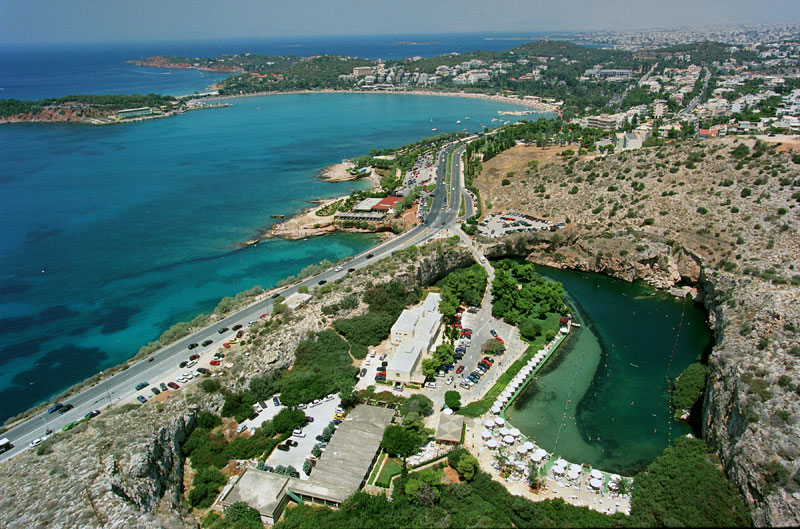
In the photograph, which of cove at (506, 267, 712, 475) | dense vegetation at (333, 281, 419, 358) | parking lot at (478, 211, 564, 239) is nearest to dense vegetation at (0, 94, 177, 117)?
parking lot at (478, 211, 564, 239)

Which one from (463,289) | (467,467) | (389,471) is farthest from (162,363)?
(463,289)

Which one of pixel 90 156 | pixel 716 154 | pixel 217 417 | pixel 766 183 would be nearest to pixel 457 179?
pixel 716 154

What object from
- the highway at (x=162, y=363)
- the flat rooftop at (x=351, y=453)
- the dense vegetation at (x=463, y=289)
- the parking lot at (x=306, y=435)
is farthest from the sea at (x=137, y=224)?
the flat rooftop at (x=351, y=453)

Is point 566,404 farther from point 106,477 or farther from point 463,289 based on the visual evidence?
point 106,477

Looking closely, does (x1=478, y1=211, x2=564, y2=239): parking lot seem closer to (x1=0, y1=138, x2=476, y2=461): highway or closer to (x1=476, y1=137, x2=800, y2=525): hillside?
(x1=476, y1=137, x2=800, y2=525): hillside

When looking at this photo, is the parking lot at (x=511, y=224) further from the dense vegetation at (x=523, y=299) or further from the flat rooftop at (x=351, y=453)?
the flat rooftop at (x=351, y=453)
